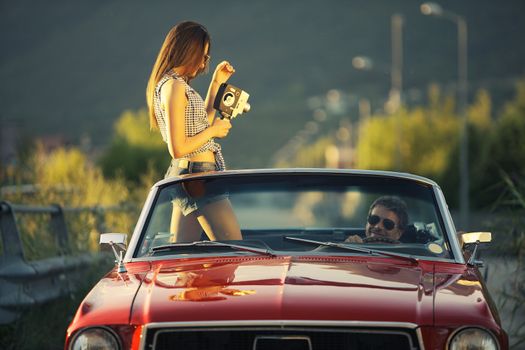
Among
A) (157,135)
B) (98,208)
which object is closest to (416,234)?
(98,208)

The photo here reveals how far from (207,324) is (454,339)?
936 millimetres

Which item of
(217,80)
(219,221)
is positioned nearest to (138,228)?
(219,221)

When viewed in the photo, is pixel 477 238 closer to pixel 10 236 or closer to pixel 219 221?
pixel 219 221

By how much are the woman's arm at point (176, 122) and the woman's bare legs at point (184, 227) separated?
72 cm

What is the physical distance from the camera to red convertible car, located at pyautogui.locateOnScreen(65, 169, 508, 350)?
4695 mm

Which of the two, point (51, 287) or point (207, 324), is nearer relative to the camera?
point (207, 324)

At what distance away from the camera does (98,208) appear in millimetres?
13250

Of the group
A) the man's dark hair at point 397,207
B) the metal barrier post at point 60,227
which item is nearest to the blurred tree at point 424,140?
the metal barrier post at point 60,227

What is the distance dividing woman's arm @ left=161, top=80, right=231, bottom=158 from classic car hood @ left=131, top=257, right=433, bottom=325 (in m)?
1.55

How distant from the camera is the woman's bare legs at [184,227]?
6461 mm

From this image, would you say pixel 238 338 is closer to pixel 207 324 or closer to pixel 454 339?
pixel 207 324

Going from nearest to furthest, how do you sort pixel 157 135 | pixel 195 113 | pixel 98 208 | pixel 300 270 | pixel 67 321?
pixel 300 270, pixel 195 113, pixel 67 321, pixel 98 208, pixel 157 135

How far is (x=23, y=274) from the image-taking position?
888 centimetres

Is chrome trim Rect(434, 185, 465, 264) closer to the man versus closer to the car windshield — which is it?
the car windshield
